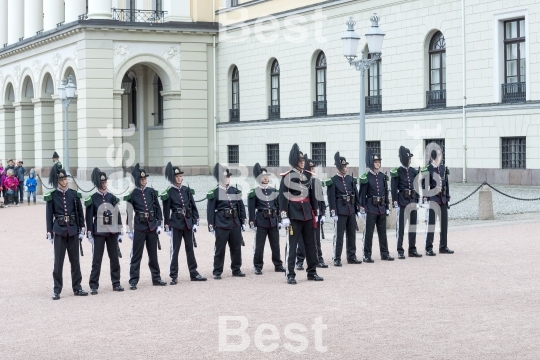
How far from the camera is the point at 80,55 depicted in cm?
4466

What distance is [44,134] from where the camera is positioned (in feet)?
165

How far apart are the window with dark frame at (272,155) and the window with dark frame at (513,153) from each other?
13731 mm

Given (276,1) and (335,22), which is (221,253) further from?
(276,1)

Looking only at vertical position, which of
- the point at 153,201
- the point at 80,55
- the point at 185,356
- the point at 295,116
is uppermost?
the point at 80,55

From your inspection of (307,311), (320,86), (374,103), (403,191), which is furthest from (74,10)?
(307,311)

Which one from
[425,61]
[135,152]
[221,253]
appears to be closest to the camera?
[221,253]

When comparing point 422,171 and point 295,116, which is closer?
point 422,171

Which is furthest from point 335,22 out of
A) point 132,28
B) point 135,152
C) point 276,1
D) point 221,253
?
point 221,253

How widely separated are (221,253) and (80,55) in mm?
31091

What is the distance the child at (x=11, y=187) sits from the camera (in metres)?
33.7

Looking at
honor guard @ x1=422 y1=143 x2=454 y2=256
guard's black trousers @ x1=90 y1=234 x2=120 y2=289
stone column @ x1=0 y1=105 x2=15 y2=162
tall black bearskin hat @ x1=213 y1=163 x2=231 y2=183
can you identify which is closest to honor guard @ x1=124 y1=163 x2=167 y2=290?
guard's black trousers @ x1=90 y1=234 x2=120 y2=289

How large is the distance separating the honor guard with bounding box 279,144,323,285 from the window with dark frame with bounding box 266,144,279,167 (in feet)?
95.7

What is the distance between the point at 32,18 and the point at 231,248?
Answer: 136ft

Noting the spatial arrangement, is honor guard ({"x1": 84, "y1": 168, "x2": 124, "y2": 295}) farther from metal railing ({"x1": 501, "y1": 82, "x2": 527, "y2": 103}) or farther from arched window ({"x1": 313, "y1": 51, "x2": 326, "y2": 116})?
arched window ({"x1": 313, "y1": 51, "x2": 326, "y2": 116})
